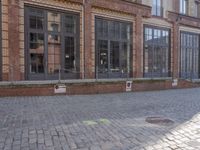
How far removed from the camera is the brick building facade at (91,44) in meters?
15.1

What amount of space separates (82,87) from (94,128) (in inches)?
313

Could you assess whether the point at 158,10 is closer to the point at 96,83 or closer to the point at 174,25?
the point at 174,25

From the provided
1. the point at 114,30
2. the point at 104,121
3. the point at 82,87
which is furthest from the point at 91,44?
the point at 104,121

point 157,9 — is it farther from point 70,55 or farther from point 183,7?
point 70,55

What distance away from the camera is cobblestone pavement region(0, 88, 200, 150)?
242 inches

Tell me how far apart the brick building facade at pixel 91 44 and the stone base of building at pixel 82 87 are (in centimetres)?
5

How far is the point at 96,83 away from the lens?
16016mm

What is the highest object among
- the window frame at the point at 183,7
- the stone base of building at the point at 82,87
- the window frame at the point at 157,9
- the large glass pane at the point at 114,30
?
the window frame at the point at 183,7

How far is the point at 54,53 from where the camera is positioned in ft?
56.2

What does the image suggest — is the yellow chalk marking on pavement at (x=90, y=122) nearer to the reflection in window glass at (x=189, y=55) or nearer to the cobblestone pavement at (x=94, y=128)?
the cobblestone pavement at (x=94, y=128)

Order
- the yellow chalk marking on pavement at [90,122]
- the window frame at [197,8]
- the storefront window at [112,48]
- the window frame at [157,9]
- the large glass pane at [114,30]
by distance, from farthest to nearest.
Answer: the window frame at [197,8] < the window frame at [157,9] < the large glass pane at [114,30] < the storefront window at [112,48] < the yellow chalk marking on pavement at [90,122]

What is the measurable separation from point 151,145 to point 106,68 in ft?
45.2

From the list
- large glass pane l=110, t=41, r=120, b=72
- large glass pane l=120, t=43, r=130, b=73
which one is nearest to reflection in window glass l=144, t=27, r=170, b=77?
large glass pane l=120, t=43, r=130, b=73

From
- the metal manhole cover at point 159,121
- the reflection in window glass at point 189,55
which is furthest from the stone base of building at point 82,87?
the metal manhole cover at point 159,121
